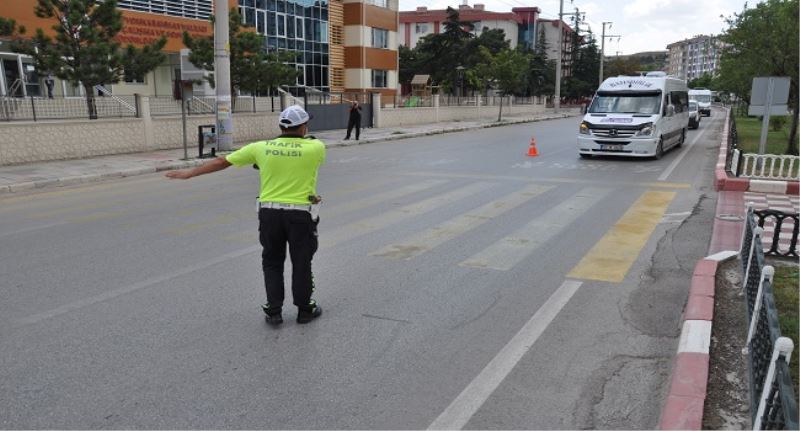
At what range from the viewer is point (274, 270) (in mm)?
5141

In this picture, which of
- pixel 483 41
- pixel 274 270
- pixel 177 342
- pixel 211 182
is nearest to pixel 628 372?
pixel 274 270

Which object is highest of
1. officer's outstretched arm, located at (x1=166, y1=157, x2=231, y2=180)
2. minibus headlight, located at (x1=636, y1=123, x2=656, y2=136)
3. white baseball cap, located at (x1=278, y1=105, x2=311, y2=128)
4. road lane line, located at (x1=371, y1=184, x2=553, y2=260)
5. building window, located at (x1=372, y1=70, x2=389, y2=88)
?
building window, located at (x1=372, y1=70, x2=389, y2=88)

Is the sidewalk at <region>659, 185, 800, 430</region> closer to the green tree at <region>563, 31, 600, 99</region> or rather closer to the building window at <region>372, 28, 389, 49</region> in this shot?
the building window at <region>372, 28, 389, 49</region>

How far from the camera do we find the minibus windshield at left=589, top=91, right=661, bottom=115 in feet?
61.2

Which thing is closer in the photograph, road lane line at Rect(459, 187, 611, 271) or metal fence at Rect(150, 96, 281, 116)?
road lane line at Rect(459, 187, 611, 271)

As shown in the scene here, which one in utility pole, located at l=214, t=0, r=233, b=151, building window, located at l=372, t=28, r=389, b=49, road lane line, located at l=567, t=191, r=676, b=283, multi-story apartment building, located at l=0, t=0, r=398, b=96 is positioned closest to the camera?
road lane line, located at l=567, t=191, r=676, b=283

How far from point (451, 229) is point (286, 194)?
4.19m

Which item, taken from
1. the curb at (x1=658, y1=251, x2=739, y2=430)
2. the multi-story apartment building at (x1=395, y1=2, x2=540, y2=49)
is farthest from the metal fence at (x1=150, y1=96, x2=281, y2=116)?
the multi-story apartment building at (x1=395, y1=2, x2=540, y2=49)

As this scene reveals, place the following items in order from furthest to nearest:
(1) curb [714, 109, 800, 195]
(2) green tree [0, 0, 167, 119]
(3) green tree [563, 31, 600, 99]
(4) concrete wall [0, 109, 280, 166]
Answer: (3) green tree [563, 31, 600, 99] < (2) green tree [0, 0, 167, 119] < (4) concrete wall [0, 109, 280, 166] < (1) curb [714, 109, 800, 195]

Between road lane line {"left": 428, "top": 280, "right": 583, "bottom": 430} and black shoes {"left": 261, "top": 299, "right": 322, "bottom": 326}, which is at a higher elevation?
black shoes {"left": 261, "top": 299, "right": 322, "bottom": 326}

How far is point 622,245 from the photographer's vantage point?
798cm

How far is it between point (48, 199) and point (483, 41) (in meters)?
65.1

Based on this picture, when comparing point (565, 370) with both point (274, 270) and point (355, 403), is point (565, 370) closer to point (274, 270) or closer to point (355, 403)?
point (355, 403)

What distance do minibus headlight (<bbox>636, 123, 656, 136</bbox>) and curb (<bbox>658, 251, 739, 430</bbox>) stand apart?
1235cm
